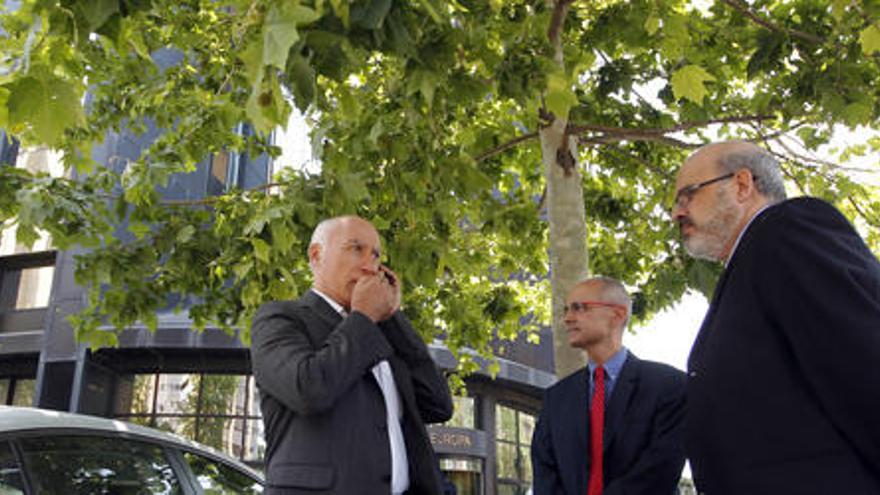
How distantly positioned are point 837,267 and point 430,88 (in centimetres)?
161

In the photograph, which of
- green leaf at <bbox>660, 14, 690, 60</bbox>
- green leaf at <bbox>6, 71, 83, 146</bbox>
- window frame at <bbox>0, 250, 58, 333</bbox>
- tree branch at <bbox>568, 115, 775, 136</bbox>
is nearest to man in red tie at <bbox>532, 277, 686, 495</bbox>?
green leaf at <bbox>660, 14, 690, 60</bbox>

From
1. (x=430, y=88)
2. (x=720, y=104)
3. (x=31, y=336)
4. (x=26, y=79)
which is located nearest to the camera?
(x=26, y=79)

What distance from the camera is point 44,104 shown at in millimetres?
2197

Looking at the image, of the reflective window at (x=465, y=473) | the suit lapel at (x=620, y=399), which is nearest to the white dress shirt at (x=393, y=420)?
the suit lapel at (x=620, y=399)

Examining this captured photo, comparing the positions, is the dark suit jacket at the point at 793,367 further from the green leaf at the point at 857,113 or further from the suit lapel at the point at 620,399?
the green leaf at the point at 857,113

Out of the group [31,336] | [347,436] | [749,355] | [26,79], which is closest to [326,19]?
[26,79]

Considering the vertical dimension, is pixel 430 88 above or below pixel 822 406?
above

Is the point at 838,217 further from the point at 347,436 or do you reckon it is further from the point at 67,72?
the point at 67,72

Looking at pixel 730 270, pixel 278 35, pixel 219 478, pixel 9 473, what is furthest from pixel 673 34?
pixel 9 473

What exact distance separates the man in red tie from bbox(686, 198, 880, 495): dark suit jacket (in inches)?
45.8

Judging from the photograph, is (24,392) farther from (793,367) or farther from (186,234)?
(793,367)

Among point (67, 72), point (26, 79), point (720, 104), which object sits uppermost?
point (720, 104)

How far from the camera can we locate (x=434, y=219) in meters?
5.44

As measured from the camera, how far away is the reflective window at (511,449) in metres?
23.3
